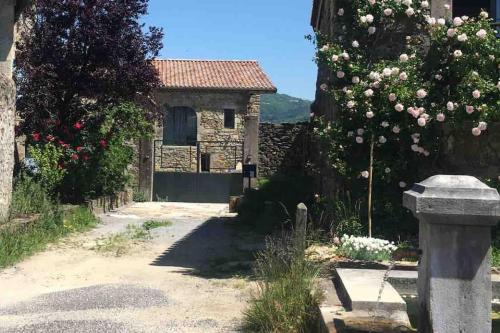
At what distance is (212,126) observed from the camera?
24.6 m

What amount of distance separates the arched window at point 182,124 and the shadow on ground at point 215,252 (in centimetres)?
1400

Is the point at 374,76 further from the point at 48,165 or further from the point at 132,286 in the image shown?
the point at 48,165

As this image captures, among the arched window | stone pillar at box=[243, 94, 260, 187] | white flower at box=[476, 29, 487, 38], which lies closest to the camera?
white flower at box=[476, 29, 487, 38]

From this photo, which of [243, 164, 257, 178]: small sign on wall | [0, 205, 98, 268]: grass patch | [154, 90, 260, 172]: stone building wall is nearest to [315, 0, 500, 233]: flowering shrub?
[0, 205, 98, 268]: grass patch

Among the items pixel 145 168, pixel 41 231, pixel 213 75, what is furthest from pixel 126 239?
pixel 213 75

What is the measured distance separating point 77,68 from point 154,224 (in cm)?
370

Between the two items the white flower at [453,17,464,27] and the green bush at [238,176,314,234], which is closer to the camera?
the white flower at [453,17,464,27]

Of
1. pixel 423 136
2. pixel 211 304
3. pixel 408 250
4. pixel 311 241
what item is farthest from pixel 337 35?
pixel 408 250

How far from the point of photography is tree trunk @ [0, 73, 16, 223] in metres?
8.22

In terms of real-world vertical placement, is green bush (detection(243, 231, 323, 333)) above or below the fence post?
below

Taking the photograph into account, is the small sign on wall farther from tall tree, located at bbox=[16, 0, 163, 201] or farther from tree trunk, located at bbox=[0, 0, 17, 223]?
tree trunk, located at bbox=[0, 0, 17, 223]

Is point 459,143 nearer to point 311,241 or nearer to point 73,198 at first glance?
point 311,241

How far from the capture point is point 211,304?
538 cm

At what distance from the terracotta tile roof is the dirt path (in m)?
14.5
